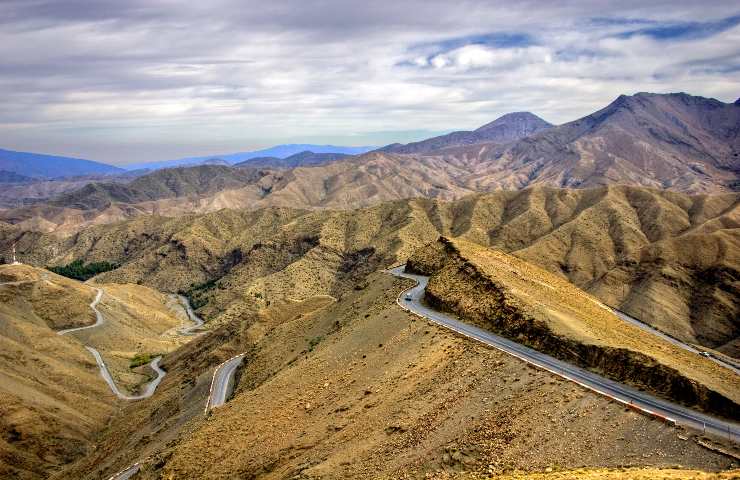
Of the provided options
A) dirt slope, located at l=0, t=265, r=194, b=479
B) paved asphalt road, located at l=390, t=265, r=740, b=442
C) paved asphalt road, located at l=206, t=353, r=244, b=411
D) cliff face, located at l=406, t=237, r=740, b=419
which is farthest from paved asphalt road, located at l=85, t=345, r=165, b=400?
paved asphalt road, located at l=390, t=265, r=740, b=442

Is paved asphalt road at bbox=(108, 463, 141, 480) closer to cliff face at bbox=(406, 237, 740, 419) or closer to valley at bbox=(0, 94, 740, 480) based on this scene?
valley at bbox=(0, 94, 740, 480)

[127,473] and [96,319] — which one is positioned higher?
[127,473]

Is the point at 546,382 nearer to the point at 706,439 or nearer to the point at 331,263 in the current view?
the point at 706,439

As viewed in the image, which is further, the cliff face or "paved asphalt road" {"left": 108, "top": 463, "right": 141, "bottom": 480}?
"paved asphalt road" {"left": 108, "top": 463, "right": 141, "bottom": 480}

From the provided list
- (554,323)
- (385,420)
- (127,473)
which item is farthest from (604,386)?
(127,473)

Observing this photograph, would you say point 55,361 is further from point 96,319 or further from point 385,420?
point 385,420

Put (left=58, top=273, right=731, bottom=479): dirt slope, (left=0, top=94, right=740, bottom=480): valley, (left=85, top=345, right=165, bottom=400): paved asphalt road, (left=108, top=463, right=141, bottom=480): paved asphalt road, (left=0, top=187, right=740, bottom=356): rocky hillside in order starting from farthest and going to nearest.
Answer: (left=0, top=187, right=740, bottom=356): rocky hillside < (left=85, top=345, right=165, bottom=400): paved asphalt road < (left=108, top=463, right=141, bottom=480): paved asphalt road < (left=0, top=94, right=740, bottom=480): valley < (left=58, top=273, right=731, bottom=479): dirt slope
